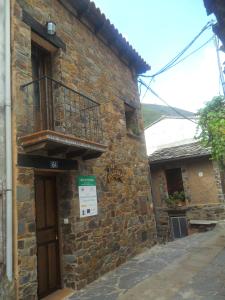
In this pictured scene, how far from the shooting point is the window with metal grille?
12.1m

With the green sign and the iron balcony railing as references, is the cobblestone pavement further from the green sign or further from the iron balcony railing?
the iron balcony railing

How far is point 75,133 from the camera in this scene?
19.1ft

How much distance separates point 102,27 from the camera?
24.1 ft

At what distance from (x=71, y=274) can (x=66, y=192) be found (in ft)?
4.93

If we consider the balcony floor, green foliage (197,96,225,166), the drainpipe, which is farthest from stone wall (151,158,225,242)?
the drainpipe

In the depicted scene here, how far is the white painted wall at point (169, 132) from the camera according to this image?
16109 millimetres

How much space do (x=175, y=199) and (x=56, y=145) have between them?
29.1 ft

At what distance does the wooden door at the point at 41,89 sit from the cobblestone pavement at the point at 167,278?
3221 millimetres

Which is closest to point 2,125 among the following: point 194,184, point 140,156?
point 140,156

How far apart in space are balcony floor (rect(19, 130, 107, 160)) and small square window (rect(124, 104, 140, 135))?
332 centimetres

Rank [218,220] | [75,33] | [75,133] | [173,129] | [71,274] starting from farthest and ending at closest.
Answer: [173,129], [218,220], [75,33], [75,133], [71,274]

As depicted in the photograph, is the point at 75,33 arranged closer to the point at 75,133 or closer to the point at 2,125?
the point at 75,133

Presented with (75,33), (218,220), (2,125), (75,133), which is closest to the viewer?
(2,125)

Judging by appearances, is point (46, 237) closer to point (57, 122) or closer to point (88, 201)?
point (88, 201)
